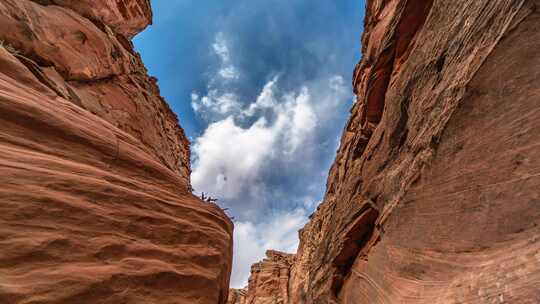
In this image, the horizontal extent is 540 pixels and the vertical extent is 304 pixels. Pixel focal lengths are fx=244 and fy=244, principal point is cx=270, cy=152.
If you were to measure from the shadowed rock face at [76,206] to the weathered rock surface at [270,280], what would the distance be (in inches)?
1038

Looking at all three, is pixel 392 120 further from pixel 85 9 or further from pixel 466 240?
pixel 85 9

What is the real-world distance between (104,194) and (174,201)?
5.90 ft

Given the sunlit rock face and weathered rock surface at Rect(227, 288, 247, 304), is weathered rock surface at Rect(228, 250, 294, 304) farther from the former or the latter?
the sunlit rock face

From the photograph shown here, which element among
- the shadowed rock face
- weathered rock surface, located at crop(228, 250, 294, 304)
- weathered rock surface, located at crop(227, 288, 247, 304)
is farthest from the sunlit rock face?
weathered rock surface, located at crop(227, 288, 247, 304)

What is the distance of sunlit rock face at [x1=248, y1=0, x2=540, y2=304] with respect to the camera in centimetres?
350

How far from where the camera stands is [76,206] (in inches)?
163

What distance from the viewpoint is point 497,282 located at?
129 inches

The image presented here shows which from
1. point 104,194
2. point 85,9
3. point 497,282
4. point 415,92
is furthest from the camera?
point 85,9

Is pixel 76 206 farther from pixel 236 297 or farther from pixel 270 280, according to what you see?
pixel 236 297

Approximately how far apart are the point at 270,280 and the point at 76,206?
33.1 meters

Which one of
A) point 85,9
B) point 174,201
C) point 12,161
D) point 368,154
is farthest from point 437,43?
point 85,9

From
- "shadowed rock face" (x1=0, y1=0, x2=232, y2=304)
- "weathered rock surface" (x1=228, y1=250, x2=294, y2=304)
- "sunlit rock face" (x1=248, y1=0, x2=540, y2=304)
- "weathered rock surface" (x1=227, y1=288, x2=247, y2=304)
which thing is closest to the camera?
"shadowed rock face" (x1=0, y1=0, x2=232, y2=304)

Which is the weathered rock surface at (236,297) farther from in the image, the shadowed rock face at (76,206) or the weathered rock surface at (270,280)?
the shadowed rock face at (76,206)

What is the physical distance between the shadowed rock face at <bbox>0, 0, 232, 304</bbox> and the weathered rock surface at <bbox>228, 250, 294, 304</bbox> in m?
26.4
